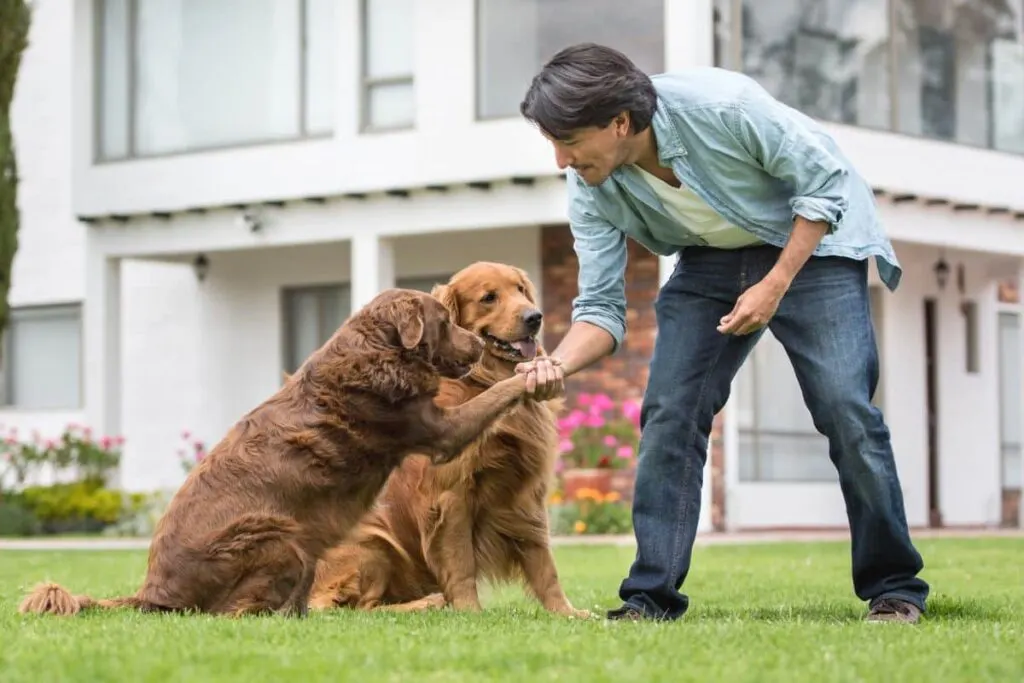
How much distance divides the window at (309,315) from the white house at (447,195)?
37 mm

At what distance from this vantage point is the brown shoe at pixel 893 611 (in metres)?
5.86

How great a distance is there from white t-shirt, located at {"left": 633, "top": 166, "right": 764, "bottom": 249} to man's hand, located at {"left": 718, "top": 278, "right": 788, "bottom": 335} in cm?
33

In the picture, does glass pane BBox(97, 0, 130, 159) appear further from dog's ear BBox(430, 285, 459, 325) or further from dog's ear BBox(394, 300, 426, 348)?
dog's ear BBox(394, 300, 426, 348)

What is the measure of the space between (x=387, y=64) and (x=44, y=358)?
763 cm

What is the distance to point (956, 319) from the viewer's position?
20281 mm

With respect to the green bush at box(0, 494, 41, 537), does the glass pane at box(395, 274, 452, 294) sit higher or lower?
higher

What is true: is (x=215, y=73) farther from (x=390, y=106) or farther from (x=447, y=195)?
(x=447, y=195)

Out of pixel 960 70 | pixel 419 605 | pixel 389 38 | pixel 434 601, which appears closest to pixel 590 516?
pixel 389 38

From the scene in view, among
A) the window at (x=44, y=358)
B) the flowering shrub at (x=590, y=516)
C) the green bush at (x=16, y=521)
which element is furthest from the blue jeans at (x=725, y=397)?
the window at (x=44, y=358)

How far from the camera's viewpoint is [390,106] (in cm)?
1748

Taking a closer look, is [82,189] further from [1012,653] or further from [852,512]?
[1012,653]

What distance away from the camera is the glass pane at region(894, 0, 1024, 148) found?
18.2 meters

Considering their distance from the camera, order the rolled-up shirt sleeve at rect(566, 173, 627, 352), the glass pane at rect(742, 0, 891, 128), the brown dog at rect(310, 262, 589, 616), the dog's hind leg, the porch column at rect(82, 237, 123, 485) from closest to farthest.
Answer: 1. the rolled-up shirt sleeve at rect(566, 173, 627, 352)
2. the brown dog at rect(310, 262, 589, 616)
3. the dog's hind leg
4. the glass pane at rect(742, 0, 891, 128)
5. the porch column at rect(82, 237, 123, 485)

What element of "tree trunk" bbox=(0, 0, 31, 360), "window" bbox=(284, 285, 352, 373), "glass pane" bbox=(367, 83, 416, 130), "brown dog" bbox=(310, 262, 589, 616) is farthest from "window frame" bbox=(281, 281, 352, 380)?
"brown dog" bbox=(310, 262, 589, 616)
